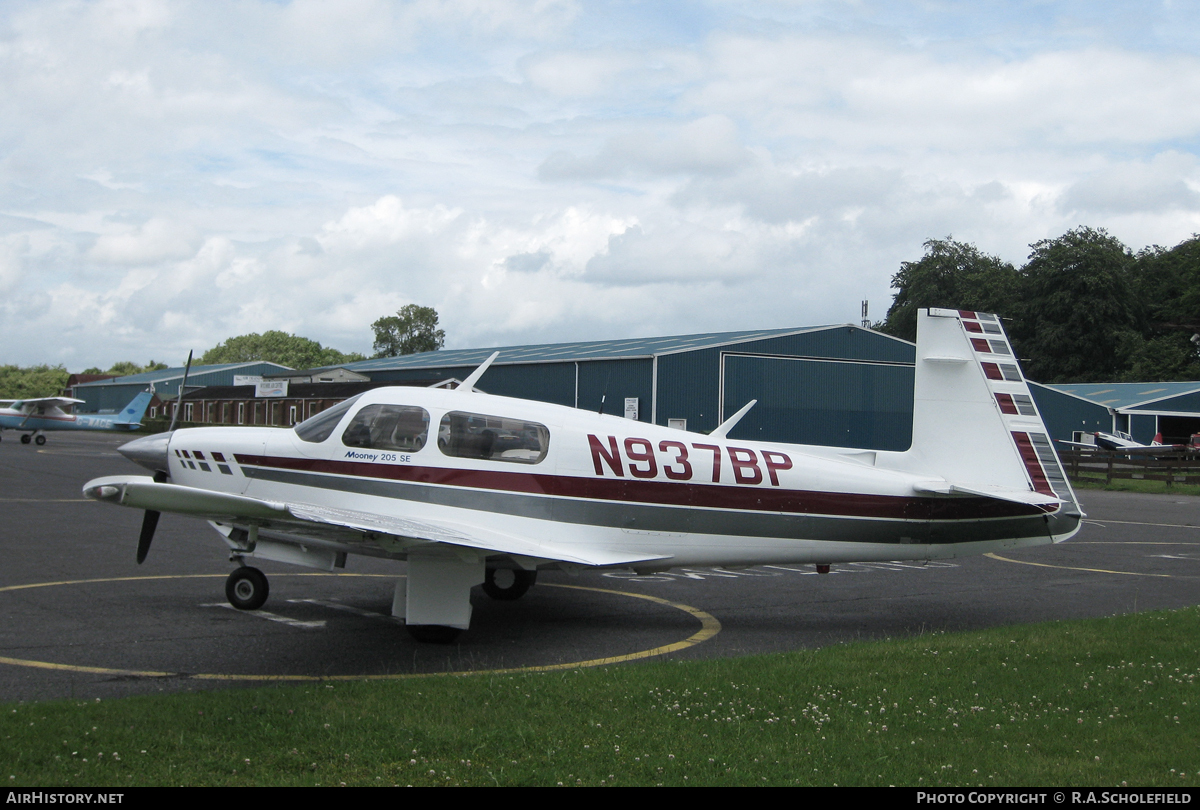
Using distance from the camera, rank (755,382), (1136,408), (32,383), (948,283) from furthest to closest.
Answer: (32,383), (948,283), (1136,408), (755,382)

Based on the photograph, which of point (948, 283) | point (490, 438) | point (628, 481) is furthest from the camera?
point (948, 283)

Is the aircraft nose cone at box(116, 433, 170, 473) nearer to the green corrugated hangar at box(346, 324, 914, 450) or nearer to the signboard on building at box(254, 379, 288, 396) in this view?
the green corrugated hangar at box(346, 324, 914, 450)

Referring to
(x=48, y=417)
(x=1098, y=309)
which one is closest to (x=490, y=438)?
(x=48, y=417)

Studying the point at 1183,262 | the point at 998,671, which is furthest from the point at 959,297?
the point at 998,671

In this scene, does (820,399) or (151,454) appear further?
(820,399)

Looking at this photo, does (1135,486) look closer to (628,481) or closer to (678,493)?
(678,493)

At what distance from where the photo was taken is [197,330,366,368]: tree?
139 m

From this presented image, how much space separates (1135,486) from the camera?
34.7m

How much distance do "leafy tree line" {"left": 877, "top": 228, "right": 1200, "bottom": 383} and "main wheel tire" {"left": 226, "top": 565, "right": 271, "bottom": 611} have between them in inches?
2826

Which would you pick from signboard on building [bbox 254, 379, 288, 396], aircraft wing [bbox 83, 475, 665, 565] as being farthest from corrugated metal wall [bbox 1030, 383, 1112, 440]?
aircraft wing [bbox 83, 475, 665, 565]

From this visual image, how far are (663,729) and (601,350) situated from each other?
43.3 m

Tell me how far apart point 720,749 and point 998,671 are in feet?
10.4

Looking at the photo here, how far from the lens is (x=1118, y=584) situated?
42.8 feet

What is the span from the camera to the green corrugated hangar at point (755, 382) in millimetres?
41406
